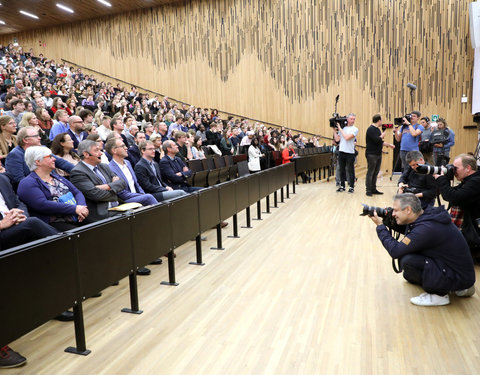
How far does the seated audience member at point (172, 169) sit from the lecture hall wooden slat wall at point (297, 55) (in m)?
9.39

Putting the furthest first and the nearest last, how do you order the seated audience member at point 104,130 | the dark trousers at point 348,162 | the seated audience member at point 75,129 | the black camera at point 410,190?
the dark trousers at point 348,162 → the seated audience member at point 104,130 → the seated audience member at point 75,129 → the black camera at point 410,190

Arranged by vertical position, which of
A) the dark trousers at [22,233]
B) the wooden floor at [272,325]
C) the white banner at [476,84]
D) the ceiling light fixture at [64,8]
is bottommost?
the wooden floor at [272,325]

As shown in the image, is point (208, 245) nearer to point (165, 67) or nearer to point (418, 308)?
point (418, 308)

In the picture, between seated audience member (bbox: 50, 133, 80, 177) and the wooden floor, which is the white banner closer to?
the wooden floor

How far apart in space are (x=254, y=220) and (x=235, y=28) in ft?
33.6

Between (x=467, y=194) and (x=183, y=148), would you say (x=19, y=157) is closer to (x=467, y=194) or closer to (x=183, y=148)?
(x=183, y=148)

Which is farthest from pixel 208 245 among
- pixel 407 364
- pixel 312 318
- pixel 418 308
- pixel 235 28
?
pixel 235 28

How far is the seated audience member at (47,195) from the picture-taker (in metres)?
2.91

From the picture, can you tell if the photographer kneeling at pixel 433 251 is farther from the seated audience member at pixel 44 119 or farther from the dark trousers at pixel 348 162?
the dark trousers at pixel 348 162

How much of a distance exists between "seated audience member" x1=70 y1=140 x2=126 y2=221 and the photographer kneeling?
2116 millimetres

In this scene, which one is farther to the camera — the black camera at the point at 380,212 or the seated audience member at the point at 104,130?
the seated audience member at the point at 104,130

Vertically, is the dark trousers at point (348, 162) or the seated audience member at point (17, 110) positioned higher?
the seated audience member at point (17, 110)

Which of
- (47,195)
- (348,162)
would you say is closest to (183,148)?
(348,162)

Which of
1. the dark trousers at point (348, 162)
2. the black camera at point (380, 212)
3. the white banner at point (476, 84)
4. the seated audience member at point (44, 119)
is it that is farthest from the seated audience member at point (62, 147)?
the white banner at point (476, 84)
